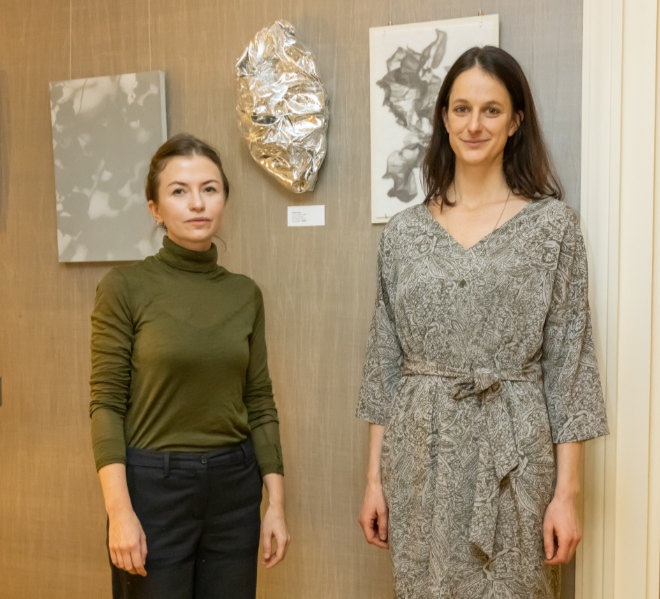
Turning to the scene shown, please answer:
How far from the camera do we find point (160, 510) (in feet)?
4.44

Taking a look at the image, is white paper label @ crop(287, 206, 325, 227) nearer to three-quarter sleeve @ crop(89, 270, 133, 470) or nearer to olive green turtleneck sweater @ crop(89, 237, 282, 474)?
olive green turtleneck sweater @ crop(89, 237, 282, 474)

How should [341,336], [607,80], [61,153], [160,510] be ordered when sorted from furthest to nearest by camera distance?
[61,153] → [341,336] → [607,80] → [160,510]

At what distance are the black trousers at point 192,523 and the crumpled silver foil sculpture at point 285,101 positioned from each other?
2.98 ft

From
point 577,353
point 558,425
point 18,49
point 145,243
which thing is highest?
point 18,49

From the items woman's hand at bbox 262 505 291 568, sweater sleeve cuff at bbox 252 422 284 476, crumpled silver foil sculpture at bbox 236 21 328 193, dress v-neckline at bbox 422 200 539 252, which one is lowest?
woman's hand at bbox 262 505 291 568

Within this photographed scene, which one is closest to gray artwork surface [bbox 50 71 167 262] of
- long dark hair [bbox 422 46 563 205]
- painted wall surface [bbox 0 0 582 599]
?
painted wall surface [bbox 0 0 582 599]

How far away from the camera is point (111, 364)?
1.36 meters

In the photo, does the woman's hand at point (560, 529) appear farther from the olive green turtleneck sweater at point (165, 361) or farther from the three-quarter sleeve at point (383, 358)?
the olive green turtleneck sweater at point (165, 361)

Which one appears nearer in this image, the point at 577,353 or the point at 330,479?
the point at 577,353

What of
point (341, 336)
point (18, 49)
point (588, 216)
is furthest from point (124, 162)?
point (588, 216)

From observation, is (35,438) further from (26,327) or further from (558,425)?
(558,425)

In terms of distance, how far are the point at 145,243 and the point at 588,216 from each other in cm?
131

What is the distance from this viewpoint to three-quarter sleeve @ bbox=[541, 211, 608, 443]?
4.63 feet

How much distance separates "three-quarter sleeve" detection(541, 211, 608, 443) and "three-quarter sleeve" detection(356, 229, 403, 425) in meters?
0.34
